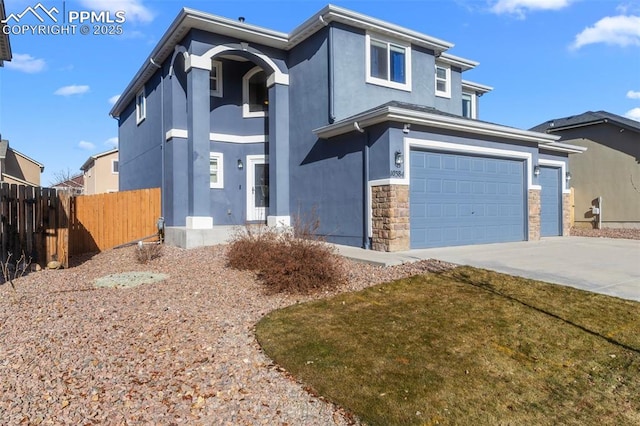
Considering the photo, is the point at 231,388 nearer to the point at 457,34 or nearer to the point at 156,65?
the point at 156,65

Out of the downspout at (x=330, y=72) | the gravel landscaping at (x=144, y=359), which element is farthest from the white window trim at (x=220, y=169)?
the gravel landscaping at (x=144, y=359)

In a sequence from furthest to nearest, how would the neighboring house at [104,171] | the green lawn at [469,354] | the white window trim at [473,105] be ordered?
the neighboring house at [104,171] < the white window trim at [473,105] < the green lawn at [469,354]

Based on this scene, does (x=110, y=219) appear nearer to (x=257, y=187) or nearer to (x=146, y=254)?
(x=146, y=254)

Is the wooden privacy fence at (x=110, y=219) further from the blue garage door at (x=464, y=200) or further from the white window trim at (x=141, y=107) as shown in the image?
the blue garage door at (x=464, y=200)

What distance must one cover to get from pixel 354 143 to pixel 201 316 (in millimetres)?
7007

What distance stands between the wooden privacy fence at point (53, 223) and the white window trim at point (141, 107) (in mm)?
5235

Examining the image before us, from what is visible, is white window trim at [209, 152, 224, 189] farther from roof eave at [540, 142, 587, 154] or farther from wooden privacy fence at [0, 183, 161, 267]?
roof eave at [540, 142, 587, 154]

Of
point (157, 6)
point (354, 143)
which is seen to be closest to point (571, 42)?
point (354, 143)

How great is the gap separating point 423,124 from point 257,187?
657 centimetres

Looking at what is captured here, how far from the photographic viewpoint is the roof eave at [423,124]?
983 cm

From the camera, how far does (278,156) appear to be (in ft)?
44.3

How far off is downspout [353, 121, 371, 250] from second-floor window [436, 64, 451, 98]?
25.1 ft

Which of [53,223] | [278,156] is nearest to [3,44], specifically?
[53,223]

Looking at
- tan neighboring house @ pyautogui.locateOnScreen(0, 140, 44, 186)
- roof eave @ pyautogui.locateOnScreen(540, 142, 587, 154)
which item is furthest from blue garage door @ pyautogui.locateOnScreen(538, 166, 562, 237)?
tan neighboring house @ pyautogui.locateOnScreen(0, 140, 44, 186)
